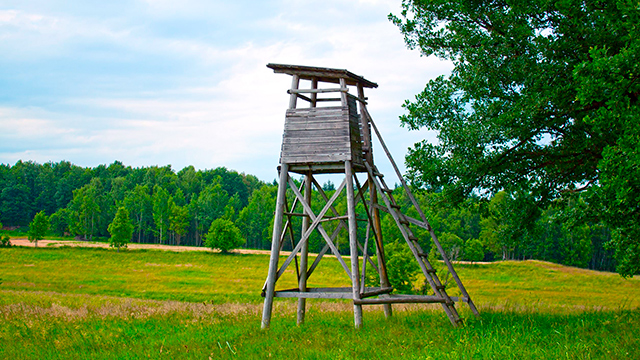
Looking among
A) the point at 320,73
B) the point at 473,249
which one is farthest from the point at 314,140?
the point at 473,249

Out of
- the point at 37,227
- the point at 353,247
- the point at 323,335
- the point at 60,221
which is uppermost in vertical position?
the point at 353,247

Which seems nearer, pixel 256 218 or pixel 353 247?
pixel 353 247

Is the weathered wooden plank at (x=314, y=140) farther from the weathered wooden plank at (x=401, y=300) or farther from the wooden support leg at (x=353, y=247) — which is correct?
the weathered wooden plank at (x=401, y=300)

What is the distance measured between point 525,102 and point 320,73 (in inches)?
207

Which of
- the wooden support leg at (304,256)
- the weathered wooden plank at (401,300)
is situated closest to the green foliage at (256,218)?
the wooden support leg at (304,256)

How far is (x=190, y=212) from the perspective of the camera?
119 m

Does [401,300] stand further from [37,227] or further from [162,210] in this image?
[162,210]

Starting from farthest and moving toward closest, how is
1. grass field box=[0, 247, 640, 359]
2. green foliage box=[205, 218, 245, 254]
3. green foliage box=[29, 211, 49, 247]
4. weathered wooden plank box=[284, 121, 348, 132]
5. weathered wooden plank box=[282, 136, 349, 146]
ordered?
green foliage box=[29, 211, 49, 247] < green foliage box=[205, 218, 245, 254] < weathered wooden plank box=[284, 121, 348, 132] < weathered wooden plank box=[282, 136, 349, 146] < grass field box=[0, 247, 640, 359]

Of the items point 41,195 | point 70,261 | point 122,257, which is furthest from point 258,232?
point 41,195

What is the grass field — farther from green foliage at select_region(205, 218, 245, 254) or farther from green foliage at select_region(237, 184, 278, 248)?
green foliage at select_region(237, 184, 278, 248)

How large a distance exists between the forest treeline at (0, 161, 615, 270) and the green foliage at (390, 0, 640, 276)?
25917 mm

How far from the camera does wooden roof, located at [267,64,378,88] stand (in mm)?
12203

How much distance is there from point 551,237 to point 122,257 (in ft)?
258

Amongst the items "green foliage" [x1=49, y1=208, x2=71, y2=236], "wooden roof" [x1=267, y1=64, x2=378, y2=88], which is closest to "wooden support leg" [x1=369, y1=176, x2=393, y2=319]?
"wooden roof" [x1=267, y1=64, x2=378, y2=88]
